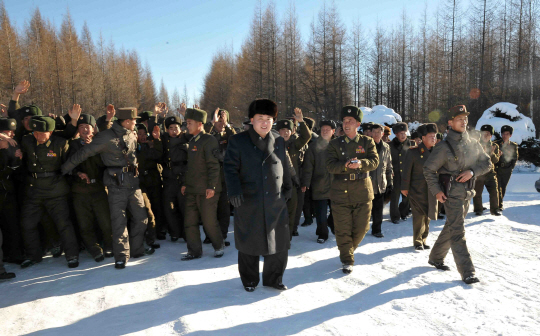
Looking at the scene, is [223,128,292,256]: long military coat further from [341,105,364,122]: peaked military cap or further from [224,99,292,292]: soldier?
[341,105,364,122]: peaked military cap

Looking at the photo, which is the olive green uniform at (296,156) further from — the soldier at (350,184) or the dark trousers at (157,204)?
the dark trousers at (157,204)

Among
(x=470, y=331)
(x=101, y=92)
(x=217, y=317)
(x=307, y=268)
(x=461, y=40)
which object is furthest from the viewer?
(x=101, y=92)

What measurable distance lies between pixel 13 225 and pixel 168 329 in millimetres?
3523

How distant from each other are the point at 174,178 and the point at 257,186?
2778mm

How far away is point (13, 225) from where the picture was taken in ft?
16.6

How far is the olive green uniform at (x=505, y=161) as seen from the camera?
8.68 m

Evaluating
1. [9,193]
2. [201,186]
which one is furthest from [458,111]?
[9,193]

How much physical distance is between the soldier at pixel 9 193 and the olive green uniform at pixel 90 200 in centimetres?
70

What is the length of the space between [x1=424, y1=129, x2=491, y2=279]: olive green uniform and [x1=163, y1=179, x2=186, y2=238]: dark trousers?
3.94 meters

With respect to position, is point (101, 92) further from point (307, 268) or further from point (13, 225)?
point (307, 268)

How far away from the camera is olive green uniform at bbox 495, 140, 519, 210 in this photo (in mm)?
8680

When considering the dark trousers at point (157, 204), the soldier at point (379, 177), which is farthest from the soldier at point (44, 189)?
the soldier at point (379, 177)

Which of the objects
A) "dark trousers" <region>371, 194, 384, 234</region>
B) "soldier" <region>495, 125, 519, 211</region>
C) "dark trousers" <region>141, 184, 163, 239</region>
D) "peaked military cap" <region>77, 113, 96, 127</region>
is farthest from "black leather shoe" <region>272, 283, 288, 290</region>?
"soldier" <region>495, 125, 519, 211</region>

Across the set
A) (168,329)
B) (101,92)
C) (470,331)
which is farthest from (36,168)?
(101,92)
